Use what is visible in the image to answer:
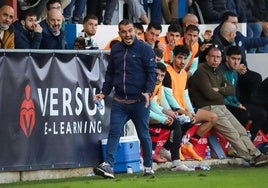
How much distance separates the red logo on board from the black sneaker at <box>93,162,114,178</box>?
118 cm

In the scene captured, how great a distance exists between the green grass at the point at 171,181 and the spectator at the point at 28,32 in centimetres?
238

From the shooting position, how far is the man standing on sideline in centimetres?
1619

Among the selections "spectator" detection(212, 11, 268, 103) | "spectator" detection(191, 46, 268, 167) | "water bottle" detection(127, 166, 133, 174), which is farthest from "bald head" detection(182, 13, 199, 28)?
"water bottle" detection(127, 166, 133, 174)

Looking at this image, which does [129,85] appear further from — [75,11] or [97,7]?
[97,7]

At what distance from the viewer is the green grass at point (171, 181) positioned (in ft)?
49.0

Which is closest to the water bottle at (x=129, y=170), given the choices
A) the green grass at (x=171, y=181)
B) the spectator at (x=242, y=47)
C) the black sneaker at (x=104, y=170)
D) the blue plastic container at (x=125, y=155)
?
the blue plastic container at (x=125, y=155)

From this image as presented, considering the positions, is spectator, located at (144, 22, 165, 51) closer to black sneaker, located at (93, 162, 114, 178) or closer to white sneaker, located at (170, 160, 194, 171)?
white sneaker, located at (170, 160, 194, 171)

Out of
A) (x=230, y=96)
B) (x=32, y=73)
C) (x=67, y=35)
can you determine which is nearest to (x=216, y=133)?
(x=230, y=96)

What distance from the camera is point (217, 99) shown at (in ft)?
Result: 64.1

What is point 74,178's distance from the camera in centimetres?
1666

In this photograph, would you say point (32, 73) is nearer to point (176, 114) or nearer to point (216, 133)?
point (176, 114)

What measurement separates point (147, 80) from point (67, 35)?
3946 mm

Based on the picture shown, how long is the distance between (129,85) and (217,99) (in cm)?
365

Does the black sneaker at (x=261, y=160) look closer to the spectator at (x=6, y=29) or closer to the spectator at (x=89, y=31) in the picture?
the spectator at (x=89, y=31)
